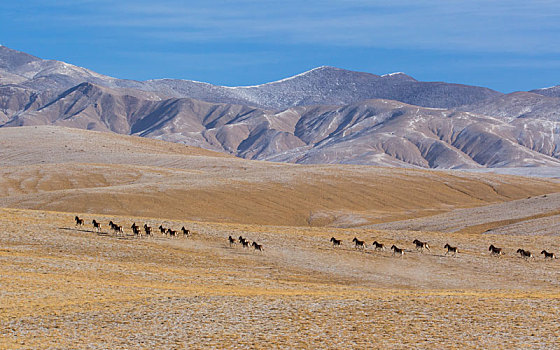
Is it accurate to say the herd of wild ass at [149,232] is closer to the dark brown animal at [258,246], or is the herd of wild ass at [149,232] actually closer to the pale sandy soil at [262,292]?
the dark brown animal at [258,246]

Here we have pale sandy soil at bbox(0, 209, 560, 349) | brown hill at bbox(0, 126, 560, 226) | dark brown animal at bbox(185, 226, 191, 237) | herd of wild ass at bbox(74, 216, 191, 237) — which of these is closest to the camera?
pale sandy soil at bbox(0, 209, 560, 349)

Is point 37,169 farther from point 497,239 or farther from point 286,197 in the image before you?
point 497,239

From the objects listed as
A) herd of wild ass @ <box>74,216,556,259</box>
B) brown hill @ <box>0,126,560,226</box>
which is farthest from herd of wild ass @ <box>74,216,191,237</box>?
brown hill @ <box>0,126,560,226</box>

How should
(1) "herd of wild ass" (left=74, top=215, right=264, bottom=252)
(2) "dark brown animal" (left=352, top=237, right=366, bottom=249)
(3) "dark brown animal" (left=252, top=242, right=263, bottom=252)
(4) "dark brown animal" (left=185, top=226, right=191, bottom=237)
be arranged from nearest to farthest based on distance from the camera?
(3) "dark brown animal" (left=252, top=242, right=263, bottom=252), (1) "herd of wild ass" (left=74, top=215, right=264, bottom=252), (2) "dark brown animal" (left=352, top=237, right=366, bottom=249), (4) "dark brown animal" (left=185, top=226, right=191, bottom=237)

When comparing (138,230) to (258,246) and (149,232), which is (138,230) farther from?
(258,246)

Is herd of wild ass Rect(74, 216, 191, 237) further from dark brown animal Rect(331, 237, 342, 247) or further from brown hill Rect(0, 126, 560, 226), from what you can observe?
brown hill Rect(0, 126, 560, 226)

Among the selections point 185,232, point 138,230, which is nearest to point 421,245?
point 185,232

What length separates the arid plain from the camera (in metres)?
21.4

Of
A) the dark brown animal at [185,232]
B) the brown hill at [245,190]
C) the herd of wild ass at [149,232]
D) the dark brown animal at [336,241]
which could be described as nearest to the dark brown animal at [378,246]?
the dark brown animal at [336,241]

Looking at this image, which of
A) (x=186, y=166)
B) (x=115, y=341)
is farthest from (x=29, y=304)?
(x=186, y=166)

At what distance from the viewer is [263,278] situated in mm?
36531

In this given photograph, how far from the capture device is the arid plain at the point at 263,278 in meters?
21.4

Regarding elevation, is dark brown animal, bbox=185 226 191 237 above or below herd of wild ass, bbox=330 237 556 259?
below

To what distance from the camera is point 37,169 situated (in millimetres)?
117750
